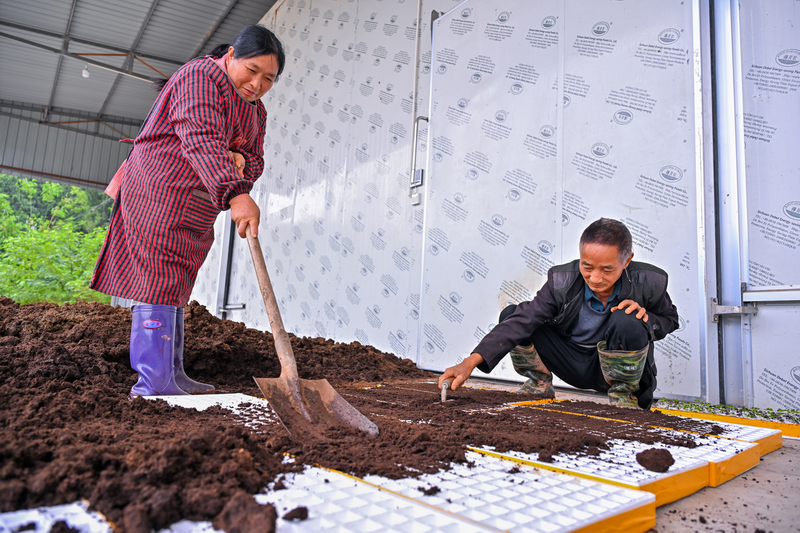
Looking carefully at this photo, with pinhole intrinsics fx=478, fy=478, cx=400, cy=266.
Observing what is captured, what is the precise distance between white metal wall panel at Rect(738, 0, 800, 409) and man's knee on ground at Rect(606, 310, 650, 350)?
70cm

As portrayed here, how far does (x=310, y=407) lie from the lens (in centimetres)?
137

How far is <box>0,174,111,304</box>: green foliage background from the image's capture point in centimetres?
1166

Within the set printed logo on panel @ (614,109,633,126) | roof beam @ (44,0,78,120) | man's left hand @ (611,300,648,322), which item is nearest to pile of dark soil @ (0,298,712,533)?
man's left hand @ (611,300,648,322)

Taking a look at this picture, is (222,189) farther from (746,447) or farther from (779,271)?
(779,271)

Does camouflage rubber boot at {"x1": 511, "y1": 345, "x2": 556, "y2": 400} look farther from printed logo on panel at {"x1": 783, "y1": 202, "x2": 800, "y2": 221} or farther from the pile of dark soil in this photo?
printed logo on panel at {"x1": 783, "y1": 202, "x2": 800, "y2": 221}

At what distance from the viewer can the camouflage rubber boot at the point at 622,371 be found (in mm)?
1857

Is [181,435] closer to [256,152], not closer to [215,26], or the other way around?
[256,152]

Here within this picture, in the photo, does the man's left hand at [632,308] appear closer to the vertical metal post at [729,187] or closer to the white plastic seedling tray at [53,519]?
the vertical metal post at [729,187]

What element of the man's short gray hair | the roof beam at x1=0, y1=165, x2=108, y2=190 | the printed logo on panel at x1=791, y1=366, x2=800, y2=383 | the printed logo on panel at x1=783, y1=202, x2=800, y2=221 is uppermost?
the roof beam at x1=0, y1=165, x2=108, y2=190

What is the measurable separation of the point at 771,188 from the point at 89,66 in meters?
11.2

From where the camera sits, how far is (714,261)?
2.25 metres

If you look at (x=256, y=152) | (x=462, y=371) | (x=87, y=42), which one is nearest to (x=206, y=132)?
(x=256, y=152)

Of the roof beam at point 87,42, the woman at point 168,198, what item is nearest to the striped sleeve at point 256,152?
the woman at point 168,198

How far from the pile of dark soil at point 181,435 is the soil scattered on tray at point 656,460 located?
140mm
